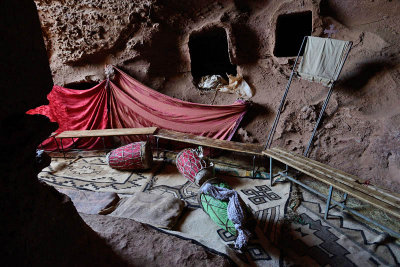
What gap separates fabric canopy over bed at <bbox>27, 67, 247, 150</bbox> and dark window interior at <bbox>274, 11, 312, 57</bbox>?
8.45 feet

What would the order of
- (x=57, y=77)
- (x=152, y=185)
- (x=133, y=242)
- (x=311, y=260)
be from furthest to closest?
(x=57, y=77)
(x=152, y=185)
(x=311, y=260)
(x=133, y=242)

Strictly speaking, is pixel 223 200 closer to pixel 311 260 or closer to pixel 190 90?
pixel 311 260

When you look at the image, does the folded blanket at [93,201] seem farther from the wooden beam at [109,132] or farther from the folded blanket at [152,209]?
the wooden beam at [109,132]

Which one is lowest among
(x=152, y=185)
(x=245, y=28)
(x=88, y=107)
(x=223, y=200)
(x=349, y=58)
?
(x=152, y=185)

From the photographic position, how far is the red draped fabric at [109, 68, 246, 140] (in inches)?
192

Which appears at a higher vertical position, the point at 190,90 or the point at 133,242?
the point at 190,90

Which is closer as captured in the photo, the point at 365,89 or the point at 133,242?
the point at 133,242

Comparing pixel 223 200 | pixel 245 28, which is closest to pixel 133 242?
pixel 223 200

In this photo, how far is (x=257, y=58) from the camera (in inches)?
192

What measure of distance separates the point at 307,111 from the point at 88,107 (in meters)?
4.96

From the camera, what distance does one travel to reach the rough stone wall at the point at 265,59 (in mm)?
3584

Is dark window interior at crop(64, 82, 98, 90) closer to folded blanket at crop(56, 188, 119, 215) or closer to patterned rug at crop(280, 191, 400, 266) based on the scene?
folded blanket at crop(56, 188, 119, 215)

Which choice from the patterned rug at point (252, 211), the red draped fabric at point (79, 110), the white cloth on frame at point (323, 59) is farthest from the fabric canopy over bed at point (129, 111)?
the white cloth on frame at point (323, 59)

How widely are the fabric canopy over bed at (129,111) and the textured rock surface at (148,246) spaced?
10.1 feet
